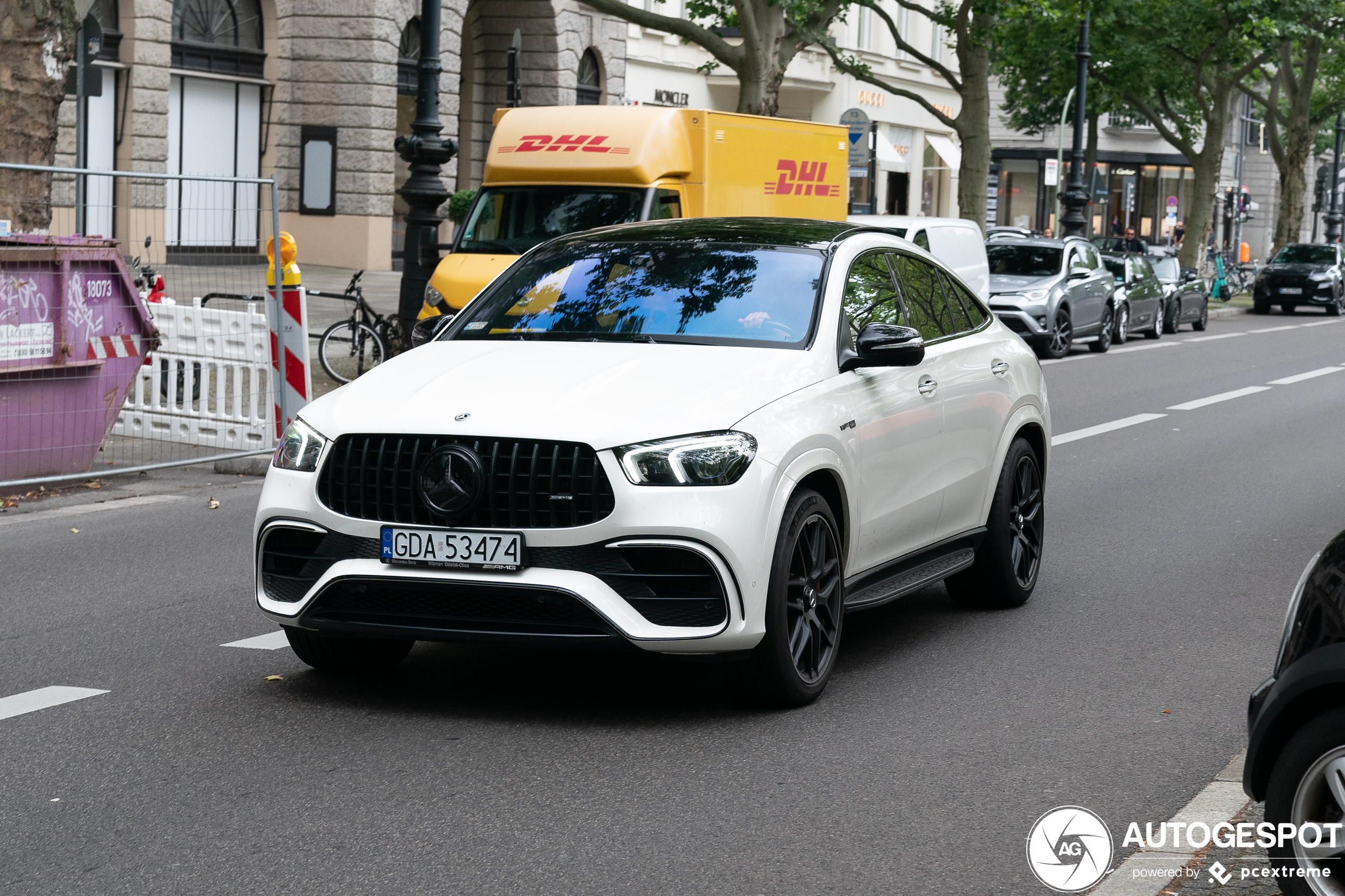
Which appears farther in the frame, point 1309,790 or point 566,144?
point 566,144

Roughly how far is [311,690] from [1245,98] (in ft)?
292

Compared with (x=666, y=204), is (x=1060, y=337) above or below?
below

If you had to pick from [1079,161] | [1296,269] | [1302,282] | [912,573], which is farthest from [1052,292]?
[1296,269]

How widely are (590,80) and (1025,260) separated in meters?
17.0

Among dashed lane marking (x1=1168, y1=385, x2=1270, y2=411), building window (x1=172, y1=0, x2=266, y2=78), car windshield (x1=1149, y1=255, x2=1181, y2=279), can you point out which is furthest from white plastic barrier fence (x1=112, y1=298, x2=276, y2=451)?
car windshield (x1=1149, y1=255, x2=1181, y2=279)

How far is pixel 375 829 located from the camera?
15.0ft

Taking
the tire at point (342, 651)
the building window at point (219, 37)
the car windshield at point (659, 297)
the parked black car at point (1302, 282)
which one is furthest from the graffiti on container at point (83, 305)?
the parked black car at point (1302, 282)

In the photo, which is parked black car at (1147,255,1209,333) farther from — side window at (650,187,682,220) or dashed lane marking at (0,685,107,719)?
dashed lane marking at (0,685,107,719)

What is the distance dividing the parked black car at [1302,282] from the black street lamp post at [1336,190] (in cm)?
1646

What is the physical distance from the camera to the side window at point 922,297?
716 centimetres

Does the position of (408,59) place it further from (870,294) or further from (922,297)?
(870,294)

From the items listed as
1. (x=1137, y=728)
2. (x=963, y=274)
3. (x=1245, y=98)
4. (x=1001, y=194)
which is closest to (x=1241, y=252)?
(x=1001, y=194)

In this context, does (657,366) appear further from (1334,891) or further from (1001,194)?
(1001,194)

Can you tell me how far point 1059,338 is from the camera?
24.3 m
